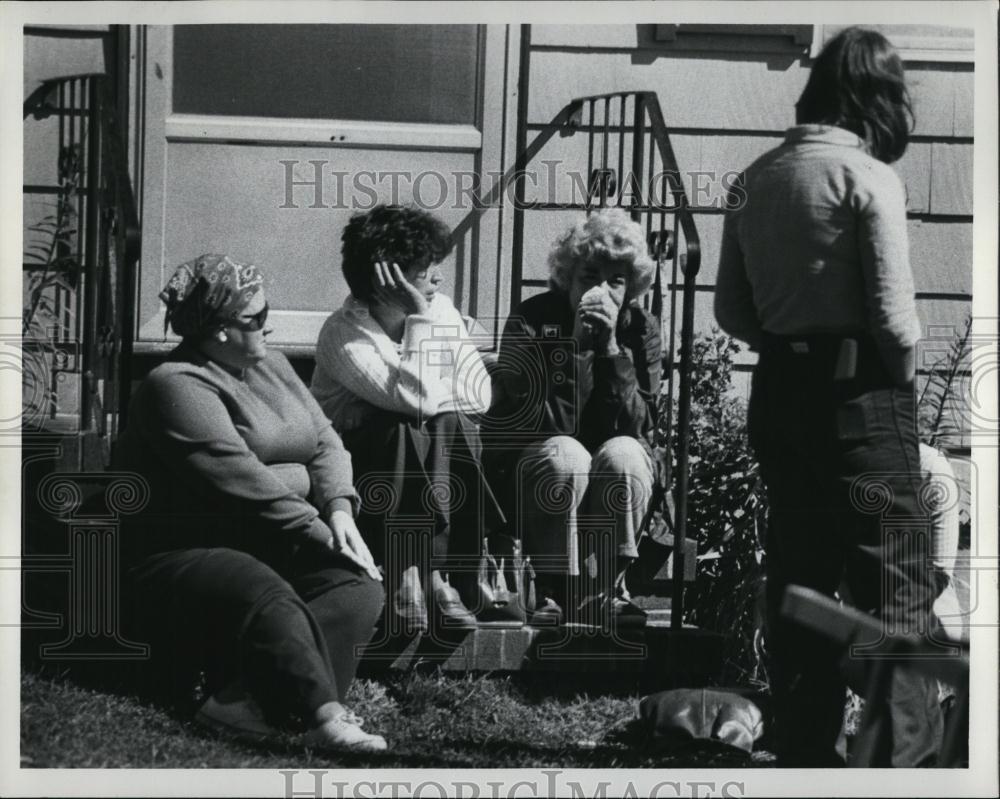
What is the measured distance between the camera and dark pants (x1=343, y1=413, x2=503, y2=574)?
4.66 m

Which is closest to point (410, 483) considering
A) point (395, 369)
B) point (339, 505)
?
point (339, 505)

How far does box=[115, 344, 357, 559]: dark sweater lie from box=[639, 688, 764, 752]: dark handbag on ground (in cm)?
113

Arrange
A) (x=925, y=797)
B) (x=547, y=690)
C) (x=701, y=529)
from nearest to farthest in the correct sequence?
(x=925, y=797) → (x=547, y=690) → (x=701, y=529)

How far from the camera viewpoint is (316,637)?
4438 millimetres

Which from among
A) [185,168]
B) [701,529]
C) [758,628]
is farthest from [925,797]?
[185,168]

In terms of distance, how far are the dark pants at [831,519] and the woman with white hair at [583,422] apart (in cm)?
46

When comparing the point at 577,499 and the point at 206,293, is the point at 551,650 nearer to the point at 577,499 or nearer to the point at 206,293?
the point at 577,499

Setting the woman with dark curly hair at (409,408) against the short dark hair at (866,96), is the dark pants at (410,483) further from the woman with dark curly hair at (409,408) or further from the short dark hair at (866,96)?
the short dark hair at (866,96)

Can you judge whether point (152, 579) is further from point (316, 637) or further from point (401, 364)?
point (401, 364)

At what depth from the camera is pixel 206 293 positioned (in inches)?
180

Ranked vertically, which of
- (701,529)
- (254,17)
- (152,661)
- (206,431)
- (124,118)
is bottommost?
(152,661)

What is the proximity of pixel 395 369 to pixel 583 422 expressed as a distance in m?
0.61

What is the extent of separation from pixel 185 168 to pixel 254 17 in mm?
523

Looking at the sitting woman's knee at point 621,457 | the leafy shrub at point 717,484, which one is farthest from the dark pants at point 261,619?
the leafy shrub at point 717,484
